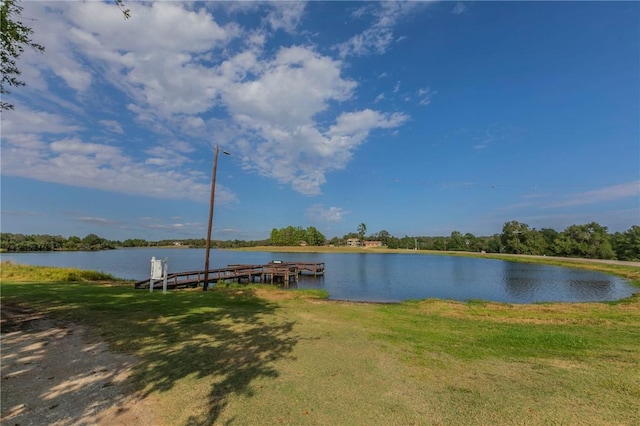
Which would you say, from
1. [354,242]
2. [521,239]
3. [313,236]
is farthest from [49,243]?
[521,239]

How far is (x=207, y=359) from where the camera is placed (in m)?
5.26

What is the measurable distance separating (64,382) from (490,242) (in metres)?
116

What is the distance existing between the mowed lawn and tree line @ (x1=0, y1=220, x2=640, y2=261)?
72605 mm

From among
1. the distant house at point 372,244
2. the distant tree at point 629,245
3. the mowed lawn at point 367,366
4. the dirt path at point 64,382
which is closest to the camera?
the dirt path at point 64,382

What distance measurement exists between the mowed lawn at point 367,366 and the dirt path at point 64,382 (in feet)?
0.87

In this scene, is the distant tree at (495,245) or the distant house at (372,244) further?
the distant house at (372,244)

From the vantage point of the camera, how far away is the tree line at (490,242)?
207 feet

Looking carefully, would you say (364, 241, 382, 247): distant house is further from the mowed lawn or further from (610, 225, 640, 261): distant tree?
the mowed lawn

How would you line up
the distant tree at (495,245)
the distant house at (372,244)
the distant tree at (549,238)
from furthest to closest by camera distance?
the distant house at (372,244)
the distant tree at (495,245)
the distant tree at (549,238)

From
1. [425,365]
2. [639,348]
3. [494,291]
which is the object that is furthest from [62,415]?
[494,291]

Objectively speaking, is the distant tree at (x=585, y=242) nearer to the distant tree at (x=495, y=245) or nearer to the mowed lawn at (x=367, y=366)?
the distant tree at (x=495, y=245)

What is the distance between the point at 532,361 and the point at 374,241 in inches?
6071

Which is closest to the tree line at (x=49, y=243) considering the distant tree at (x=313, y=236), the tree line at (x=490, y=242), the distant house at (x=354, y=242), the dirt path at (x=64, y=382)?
the tree line at (x=490, y=242)

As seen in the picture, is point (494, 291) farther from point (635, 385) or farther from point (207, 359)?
point (207, 359)
